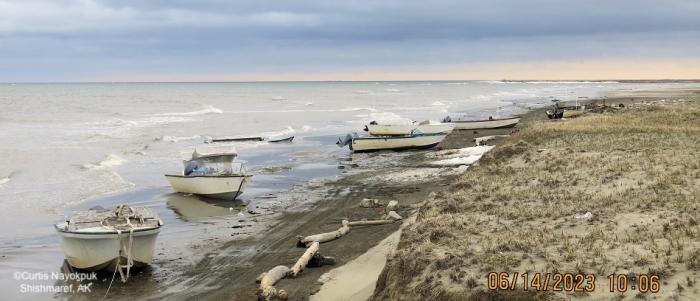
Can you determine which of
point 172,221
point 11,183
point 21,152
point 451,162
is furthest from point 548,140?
point 21,152

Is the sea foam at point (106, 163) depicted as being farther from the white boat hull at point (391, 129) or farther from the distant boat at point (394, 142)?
the white boat hull at point (391, 129)

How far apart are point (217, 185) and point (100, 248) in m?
9.50

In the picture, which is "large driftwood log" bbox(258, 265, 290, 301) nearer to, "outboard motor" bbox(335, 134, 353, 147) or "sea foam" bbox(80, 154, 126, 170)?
"sea foam" bbox(80, 154, 126, 170)

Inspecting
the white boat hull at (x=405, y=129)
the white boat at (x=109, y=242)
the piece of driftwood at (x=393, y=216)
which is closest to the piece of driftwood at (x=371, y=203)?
the piece of driftwood at (x=393, y=216)

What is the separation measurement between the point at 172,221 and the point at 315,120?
51.0m

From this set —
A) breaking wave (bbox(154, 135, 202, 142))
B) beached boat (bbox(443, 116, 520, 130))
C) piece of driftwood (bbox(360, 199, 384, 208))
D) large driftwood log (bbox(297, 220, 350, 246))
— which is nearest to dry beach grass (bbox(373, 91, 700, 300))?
large driftwood log (bbox(297, 220, 350, 246))

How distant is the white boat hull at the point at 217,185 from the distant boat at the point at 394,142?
14.7m

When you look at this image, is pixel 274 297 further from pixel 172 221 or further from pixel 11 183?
pixel 11 183

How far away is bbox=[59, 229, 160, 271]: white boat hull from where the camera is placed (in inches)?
532

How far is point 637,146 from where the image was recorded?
18.8m

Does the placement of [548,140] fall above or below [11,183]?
above

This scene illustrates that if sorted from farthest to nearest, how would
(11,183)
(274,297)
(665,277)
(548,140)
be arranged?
1. (11,183)
2. (548,140)
3. (274,297)
4. (665,277)

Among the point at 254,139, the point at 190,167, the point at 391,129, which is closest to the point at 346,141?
the point at 391,129

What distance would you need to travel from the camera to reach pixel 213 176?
23016 millimetres
